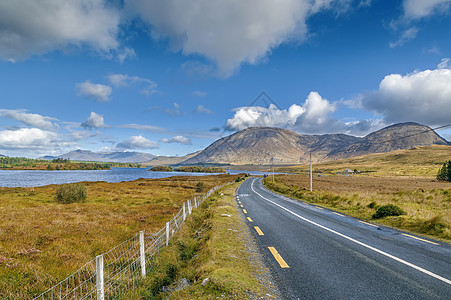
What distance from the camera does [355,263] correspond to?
22.9 feet

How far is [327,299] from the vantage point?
15.9 ft

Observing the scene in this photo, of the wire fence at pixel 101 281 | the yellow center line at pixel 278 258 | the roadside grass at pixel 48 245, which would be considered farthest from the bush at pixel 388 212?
the roadside grass at pixel 48 245

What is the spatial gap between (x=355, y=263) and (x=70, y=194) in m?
34.8

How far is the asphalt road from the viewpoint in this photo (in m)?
5.22

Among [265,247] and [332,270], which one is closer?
[332,270]

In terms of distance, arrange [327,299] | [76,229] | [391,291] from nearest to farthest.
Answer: [327,299], [391,291], [76,229]

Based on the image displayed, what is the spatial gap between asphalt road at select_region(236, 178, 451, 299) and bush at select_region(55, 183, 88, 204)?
29.6m

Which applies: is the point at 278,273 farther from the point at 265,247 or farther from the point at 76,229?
the point at 76,229

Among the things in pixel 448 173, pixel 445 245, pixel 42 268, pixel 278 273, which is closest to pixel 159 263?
pixel 42 268

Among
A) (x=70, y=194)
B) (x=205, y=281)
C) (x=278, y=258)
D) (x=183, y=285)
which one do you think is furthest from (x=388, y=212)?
(x=70, y=194)

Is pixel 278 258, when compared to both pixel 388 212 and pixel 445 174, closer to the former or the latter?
pixel 388 212

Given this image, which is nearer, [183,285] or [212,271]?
[183,285]

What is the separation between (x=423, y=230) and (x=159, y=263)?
13.5 m

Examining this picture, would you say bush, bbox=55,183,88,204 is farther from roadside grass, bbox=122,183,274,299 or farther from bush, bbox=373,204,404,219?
bush, bbox=373,204,404,219
